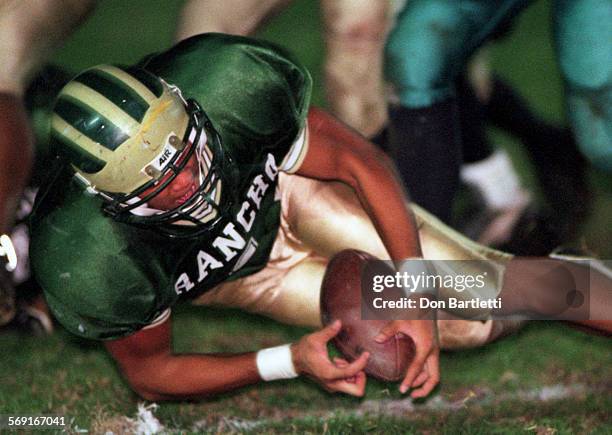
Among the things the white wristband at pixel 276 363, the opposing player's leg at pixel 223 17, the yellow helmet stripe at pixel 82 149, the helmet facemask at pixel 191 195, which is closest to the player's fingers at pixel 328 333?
the white wristband at pixel 276 363

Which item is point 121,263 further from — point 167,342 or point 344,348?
point 344,348

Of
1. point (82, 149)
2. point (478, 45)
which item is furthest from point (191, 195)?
point (478, 45)

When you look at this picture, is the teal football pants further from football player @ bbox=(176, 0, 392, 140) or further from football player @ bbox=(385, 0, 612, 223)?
football player @ bbox=(176, 0, 392, 140)

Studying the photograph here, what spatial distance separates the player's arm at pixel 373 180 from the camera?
2.16m

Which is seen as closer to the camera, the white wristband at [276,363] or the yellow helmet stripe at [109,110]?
the yellow helmet stripe at [109,110]

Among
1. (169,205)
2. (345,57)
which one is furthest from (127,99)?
(345,57)

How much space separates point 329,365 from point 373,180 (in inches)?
18.1

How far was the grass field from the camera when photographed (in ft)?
7.56

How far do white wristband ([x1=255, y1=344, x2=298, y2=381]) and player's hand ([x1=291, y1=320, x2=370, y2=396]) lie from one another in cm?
5

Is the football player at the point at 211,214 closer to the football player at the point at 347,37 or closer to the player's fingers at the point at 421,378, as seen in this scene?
the player's fingers at the point at 421,378

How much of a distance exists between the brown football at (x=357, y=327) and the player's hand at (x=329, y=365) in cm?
10

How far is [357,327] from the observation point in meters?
2.21

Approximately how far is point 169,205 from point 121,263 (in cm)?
15

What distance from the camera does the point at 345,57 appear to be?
10.0 ft
